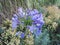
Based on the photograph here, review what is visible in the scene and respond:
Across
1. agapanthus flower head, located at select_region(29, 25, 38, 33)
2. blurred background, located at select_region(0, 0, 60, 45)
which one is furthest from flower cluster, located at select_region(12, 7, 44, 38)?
blurred background, located at select_region(0, 0, 60, 45)

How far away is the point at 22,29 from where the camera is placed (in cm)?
395

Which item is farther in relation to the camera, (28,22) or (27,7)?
(27,7)

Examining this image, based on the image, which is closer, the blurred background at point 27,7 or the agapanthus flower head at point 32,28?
the agapanthus flower head at point 32,28

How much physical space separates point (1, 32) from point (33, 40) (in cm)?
60

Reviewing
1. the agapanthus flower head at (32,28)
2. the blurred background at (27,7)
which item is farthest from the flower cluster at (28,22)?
the blurred background at (27,7)

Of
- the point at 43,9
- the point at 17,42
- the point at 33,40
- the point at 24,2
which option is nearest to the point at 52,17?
the point at 43,9

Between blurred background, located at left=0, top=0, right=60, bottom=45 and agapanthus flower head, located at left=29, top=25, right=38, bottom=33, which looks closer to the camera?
agapanthus flower head, located at left=29, top=25, right=38, bottom=33

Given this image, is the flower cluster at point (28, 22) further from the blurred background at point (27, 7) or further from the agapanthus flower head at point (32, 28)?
the blurred background at point (27, 7)

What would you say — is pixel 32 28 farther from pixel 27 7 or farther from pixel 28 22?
pixel 27 7

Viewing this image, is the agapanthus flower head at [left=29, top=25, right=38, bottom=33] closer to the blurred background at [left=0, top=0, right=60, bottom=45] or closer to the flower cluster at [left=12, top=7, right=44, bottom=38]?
the flower cluster at [left=12, top=7, right=44, bottom=38]

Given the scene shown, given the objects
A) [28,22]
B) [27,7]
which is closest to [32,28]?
[28,22]

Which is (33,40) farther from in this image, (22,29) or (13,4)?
(13,4)

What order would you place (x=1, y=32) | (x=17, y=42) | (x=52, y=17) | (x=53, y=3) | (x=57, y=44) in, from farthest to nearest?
(x=53, y=3) < (x=52, y=17) < (x=57, y=44) < (x=1, y=32) < (x=17, y=42)

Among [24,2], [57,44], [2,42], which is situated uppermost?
[24,2]
